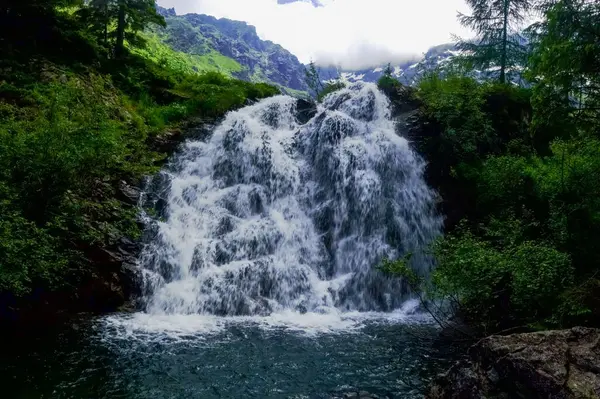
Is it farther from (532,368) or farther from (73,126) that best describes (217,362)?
(73,126)

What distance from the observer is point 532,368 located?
7.44 meters

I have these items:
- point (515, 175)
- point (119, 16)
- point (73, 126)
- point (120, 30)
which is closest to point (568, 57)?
point (515, 175)

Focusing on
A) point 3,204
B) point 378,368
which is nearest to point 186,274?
point 3,204

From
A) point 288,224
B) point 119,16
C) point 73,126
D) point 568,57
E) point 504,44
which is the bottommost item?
point 288,224

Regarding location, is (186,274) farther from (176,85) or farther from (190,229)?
(176,85)

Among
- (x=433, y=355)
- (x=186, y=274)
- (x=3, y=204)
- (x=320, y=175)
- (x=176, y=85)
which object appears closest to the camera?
(x=3, y=204)

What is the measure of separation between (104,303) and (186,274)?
3.52 m

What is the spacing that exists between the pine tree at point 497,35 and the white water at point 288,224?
30.4 feet

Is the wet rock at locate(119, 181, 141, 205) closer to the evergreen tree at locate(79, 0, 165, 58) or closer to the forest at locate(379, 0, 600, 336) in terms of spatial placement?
the forest at locate(379, 0, 600, 336)

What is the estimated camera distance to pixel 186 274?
1795 centimetres

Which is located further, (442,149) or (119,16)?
(119,16)

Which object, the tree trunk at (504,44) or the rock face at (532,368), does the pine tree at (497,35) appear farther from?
the rock face at (532,368)

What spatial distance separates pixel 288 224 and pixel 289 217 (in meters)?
0.63

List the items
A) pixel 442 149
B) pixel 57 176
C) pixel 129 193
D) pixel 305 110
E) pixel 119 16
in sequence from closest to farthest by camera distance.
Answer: pixel 57 176 → pixel 129 193 → pixel 442 149 → pixel 119 16 → pixel 305 110
